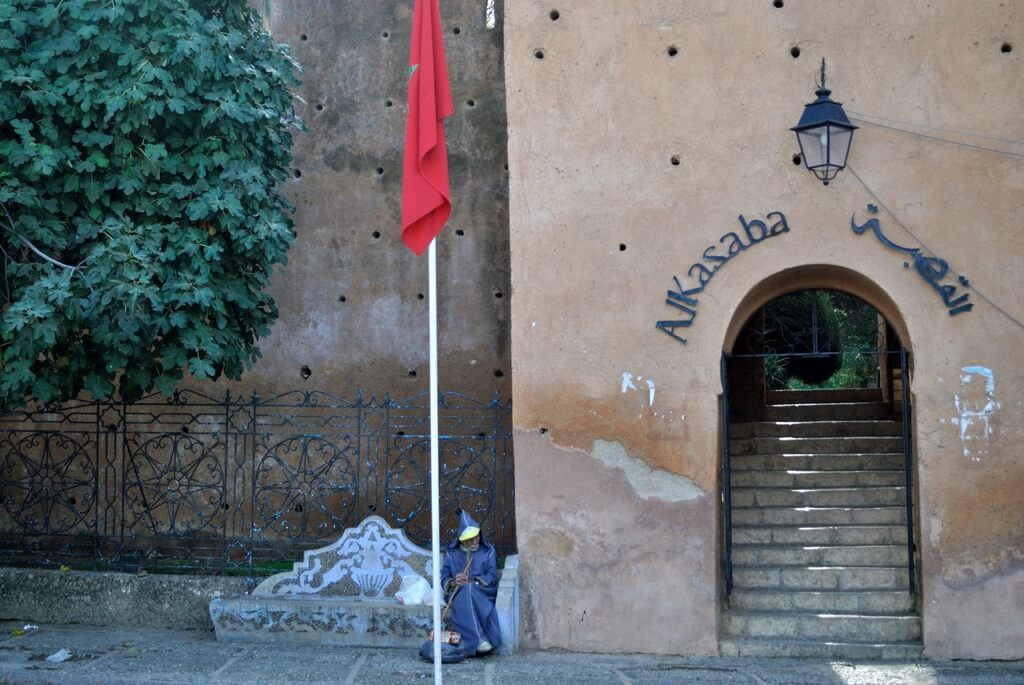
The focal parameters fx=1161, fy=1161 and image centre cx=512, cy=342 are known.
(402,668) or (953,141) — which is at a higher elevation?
(953,141)

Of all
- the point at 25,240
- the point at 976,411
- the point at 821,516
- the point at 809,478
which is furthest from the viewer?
the point at 809,478

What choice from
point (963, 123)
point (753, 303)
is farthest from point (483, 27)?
point (963, 123)

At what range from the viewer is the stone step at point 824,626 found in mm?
8305

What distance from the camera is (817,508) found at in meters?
10.2

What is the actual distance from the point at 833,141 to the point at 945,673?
3661 millimetres

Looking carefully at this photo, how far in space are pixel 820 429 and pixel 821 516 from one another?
6.69 feet

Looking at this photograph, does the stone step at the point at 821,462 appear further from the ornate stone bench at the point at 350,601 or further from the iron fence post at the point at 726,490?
the ornate stone bench at the point at 350,601

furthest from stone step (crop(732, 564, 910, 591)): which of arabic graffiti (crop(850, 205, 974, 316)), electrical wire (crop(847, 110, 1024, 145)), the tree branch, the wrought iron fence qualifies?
the tree branch

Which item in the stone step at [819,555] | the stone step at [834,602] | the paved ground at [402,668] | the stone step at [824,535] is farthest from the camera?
the stone step at [824,535]

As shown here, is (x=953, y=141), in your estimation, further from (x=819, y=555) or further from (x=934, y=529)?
(x=819, y=555)

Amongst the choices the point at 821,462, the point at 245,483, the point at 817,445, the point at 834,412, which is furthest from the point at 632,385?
the point at 834,412

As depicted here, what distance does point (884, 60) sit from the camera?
323 inches

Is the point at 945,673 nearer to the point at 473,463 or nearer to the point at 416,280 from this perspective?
the point at 473,463

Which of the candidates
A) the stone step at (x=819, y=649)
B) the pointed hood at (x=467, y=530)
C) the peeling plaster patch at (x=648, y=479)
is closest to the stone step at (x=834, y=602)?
the stone step at (x=819, y=649)
